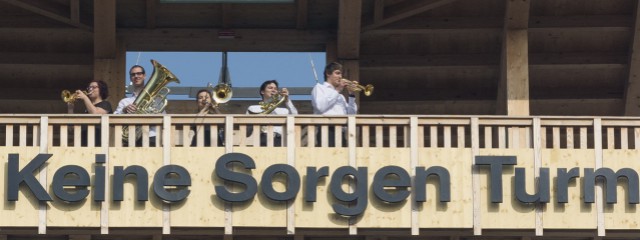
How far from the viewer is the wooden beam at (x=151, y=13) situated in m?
28.0

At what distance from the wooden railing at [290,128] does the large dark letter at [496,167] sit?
0.60ft

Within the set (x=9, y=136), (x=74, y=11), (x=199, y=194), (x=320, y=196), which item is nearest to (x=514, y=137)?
(x=320, y=196)

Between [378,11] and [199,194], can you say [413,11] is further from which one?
[199,194]

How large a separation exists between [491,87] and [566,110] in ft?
4.25

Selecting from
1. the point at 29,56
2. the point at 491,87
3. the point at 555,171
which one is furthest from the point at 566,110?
the point at 29,56

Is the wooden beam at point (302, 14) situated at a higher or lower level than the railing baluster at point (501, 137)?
higher

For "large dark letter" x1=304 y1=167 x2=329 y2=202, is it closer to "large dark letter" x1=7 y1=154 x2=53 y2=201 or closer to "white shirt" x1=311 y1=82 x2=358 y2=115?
"white shirt" x1=311 y1=82 x2=358 y2=115

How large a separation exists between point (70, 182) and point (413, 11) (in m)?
6.66

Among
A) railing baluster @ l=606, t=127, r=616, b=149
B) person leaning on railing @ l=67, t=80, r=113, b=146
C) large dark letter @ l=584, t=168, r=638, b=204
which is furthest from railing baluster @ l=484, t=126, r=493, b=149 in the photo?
person leaning on railing @ l=67, t=80, r=113, b=146

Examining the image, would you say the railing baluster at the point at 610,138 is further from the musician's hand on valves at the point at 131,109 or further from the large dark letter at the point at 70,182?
the large dark letter at the point at 70,182

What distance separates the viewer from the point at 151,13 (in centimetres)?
2825

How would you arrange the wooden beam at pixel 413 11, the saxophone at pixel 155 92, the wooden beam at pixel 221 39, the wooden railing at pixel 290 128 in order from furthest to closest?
the wooden beam at pixel 221 39, the wooden beam at pixel 413 11, the saxophone at pixel 155 92, the wooden railing at pixel 290 128

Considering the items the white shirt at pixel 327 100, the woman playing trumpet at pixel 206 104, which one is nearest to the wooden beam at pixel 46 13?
the woman playing trumpet at pixel 206 104

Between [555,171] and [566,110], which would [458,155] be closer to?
[555,171]
